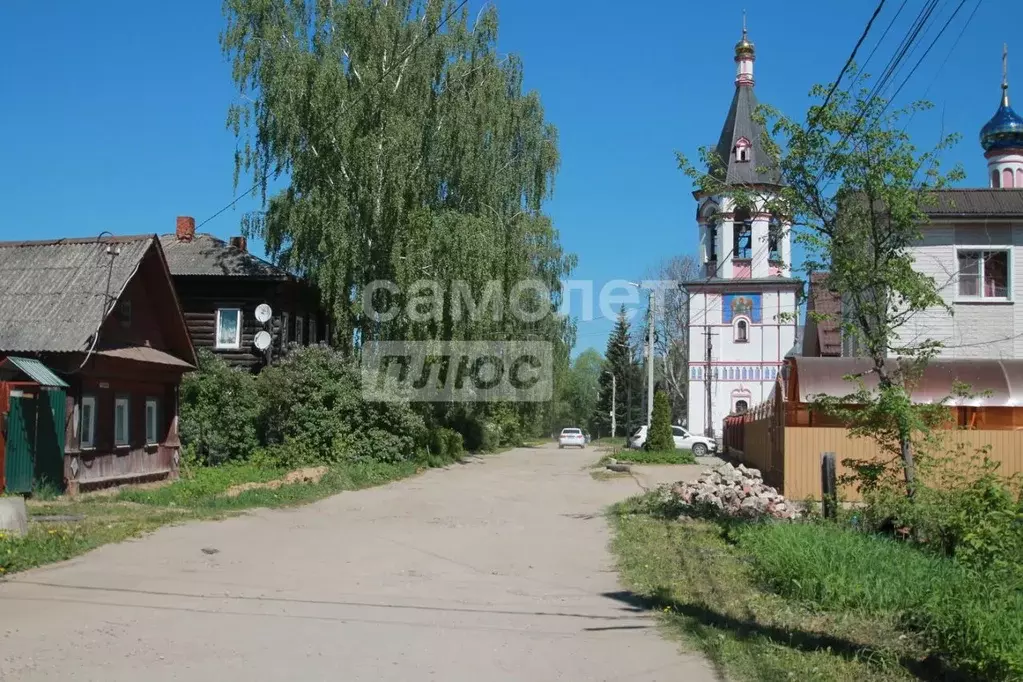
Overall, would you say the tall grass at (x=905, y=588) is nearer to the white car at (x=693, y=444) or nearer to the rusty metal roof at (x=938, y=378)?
the rusty metal roof at (x=938, y=378)

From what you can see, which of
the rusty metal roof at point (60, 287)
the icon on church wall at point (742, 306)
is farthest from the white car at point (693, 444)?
the rusty metal roof at point (60, 287)

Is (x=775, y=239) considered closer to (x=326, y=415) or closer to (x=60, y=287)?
(x=60, y=287)

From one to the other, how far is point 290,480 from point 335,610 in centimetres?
1476

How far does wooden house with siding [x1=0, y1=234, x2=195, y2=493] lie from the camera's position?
1825cm

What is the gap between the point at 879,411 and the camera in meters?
13.1

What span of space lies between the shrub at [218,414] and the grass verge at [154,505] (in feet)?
3.31

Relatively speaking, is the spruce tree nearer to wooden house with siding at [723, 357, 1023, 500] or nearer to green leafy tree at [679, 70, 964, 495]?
wooden house with siding at [723, 357, 1023, 500]

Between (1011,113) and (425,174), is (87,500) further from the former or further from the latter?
(1011,113)

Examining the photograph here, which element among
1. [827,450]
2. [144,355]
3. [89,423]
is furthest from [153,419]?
[827,450]

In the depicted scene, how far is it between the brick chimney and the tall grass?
2867 cm

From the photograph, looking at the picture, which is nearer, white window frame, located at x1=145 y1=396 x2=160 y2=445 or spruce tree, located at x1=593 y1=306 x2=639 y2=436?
white window frame, located at x1=145 y1=396 x2=160 y2=445

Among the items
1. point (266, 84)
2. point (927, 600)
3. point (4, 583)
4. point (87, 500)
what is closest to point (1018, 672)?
point (927, 600)

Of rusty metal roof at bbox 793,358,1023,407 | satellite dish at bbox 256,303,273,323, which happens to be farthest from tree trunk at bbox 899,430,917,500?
satellite dish at bbox 256,303,273,323

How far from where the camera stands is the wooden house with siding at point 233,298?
106 ft
